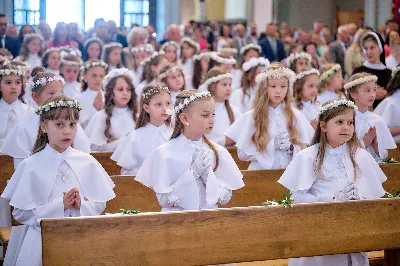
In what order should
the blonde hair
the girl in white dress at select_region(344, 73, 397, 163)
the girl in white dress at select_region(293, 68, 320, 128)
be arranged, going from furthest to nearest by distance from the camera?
the girl in white dress at select_region(293, 68, 320, 128) < the girl in white dress at select_region(344, 73, 397, 163) < the blonde hair

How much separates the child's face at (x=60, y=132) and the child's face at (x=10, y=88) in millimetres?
3065

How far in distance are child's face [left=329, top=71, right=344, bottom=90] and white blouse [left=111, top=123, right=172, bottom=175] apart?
3.88m

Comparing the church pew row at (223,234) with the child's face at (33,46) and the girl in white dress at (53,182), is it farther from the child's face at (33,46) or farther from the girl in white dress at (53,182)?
the child's face at (33,46)

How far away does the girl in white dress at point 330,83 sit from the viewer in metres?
11.0

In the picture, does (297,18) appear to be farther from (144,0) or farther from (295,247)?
(295,247)

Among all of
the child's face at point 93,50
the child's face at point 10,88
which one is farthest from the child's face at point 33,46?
the child's face at point 10,88

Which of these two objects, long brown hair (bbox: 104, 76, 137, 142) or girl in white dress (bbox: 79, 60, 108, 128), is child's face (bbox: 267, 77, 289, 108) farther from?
girl in white dress (bbox: 79, 60, 108, 128)

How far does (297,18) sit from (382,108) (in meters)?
18.6

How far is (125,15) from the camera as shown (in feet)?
95.1

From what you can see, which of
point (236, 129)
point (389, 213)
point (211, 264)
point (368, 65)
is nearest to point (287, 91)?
point (236, 129)

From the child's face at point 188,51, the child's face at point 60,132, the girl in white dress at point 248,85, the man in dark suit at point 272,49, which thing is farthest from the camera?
the man in dark suit at point 272,49

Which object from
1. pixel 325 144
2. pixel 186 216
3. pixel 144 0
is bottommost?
pixel 186 216

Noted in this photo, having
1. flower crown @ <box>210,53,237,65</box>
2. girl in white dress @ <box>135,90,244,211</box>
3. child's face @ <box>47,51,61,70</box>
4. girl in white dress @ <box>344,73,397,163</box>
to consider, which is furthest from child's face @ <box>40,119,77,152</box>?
flower crown @ <box>210,53,237,65</box>

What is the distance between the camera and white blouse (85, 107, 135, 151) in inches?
354
